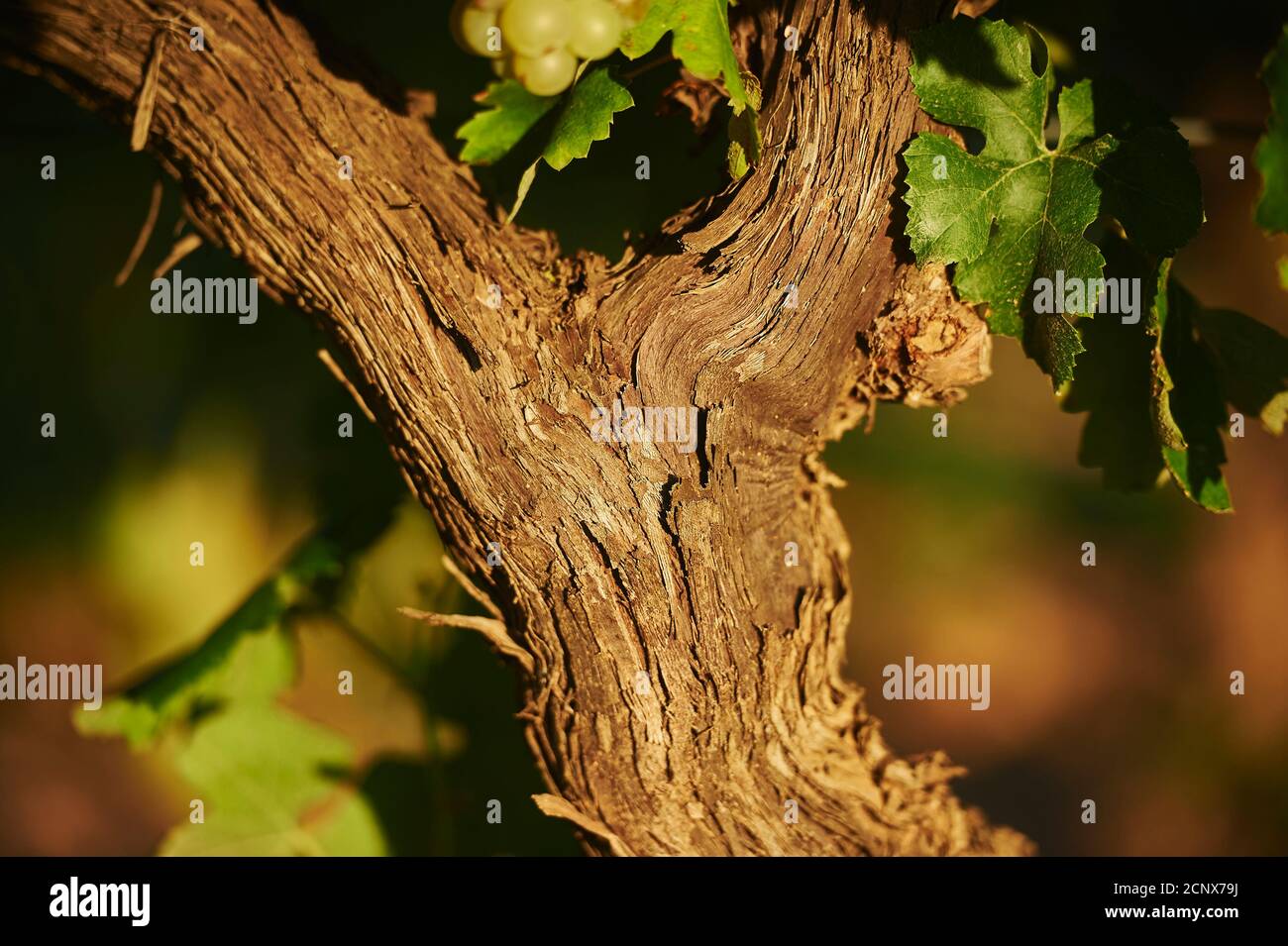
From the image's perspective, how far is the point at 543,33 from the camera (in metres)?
0.61

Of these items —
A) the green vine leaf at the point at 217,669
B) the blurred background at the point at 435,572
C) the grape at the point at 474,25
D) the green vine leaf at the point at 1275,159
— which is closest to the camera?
the green vine leaf at the point at 1275,159

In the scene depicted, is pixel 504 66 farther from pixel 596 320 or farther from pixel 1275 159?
pixel 1275 159

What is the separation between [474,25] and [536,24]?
7cm

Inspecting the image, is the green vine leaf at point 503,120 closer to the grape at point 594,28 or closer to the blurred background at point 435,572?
the grape at point 594,28

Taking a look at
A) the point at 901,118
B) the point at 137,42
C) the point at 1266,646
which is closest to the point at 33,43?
the point at 137,42

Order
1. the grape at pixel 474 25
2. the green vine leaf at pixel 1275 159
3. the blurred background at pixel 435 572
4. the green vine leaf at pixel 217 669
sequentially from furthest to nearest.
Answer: the blurred background at pixel 435 572, the green vine leaf at pixel 217 669, the grape at pixel 474 25, the green vine leaf at pixel 1275 159

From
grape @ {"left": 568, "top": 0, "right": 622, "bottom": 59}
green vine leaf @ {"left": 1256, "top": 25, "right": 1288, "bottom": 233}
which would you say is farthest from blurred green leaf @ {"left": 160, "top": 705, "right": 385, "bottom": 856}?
green vine leaf @ {"left": 1256, "top": 25, "right": 1288, "bottom": 233}

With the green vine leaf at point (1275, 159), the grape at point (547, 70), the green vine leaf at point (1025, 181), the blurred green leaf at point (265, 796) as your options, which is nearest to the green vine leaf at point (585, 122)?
the grape at point (547, 70)

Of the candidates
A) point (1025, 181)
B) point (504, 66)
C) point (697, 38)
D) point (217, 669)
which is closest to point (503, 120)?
point (504, 66)

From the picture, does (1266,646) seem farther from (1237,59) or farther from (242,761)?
(242,761)

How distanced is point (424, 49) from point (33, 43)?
41 centimetres

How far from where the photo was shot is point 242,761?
1.02 m

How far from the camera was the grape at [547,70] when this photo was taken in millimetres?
635

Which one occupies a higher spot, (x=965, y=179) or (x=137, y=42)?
(x=137, y=42)
